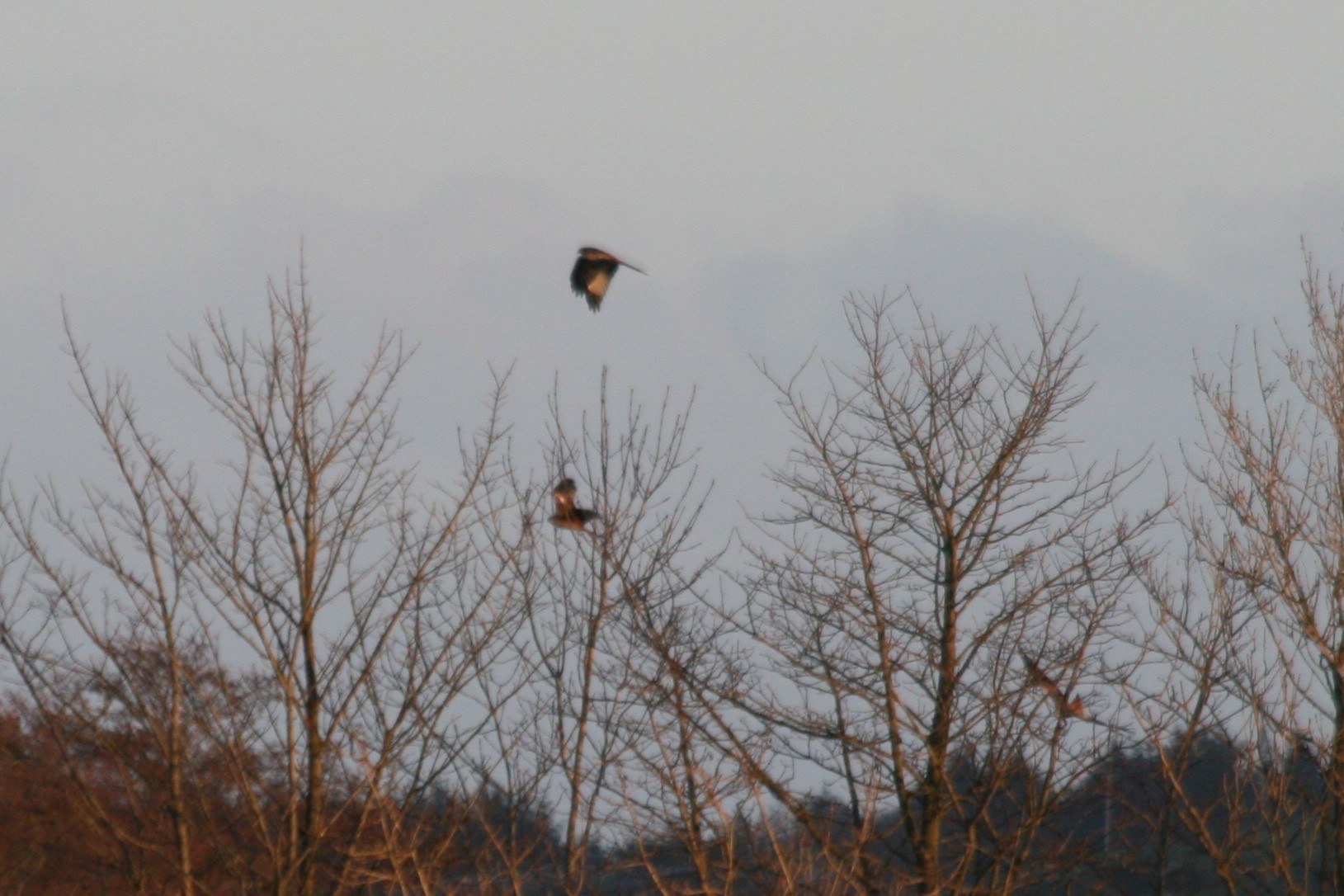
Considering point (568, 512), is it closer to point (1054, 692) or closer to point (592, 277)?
point (592, 277)

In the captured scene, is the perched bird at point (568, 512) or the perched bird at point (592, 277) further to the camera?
the perched bird at point (592, 277)

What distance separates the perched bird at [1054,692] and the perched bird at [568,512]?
2672mm

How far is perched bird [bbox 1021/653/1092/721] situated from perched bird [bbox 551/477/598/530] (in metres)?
2.67

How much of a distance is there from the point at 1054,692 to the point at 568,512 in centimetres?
295

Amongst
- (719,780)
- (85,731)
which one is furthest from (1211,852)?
(85,731)

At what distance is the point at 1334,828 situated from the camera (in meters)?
8.58

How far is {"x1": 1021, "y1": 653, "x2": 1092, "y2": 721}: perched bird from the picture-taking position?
759 centimetres

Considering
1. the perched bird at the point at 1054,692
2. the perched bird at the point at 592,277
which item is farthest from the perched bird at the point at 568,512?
the perched bird at the point at 1054,692

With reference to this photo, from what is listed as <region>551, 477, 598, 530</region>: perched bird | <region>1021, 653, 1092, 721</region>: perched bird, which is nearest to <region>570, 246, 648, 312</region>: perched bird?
<region>551, 477, 598, 530</region>: perched bird

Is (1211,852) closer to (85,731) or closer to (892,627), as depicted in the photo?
(892,627)

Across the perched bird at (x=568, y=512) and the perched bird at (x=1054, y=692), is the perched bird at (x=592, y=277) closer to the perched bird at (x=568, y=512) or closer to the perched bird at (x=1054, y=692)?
the perched bird at (x=568, y=512)

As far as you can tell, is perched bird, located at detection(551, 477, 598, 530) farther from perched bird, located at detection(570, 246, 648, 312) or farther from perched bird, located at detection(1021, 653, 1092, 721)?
perched bird, located at detection(1021, 653, 1092, 721)

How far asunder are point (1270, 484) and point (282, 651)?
21.8ft

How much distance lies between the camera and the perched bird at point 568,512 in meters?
8.06
